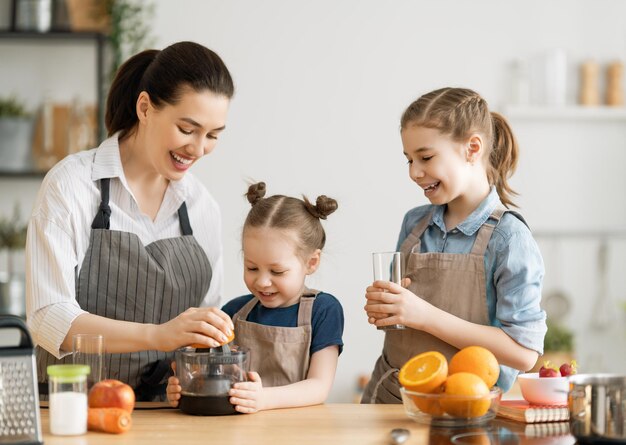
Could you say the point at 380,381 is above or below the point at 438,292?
below

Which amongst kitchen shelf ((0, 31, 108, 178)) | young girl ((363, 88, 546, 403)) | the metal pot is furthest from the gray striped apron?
kitchen shelf ((0, 31, 108, 178))

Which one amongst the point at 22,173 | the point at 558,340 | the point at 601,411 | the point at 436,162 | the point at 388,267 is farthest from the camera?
the point at 558,340

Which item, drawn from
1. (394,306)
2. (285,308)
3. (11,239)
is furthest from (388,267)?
(11,239)

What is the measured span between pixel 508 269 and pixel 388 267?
0.94ft

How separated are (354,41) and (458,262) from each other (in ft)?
8.37

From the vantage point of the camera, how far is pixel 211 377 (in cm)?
187

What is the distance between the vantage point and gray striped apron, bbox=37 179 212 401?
222 centimetres

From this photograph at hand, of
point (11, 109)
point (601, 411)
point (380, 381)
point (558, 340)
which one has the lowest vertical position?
point (558, 340)

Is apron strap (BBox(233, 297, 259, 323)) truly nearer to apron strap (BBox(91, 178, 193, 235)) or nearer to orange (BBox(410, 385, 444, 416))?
apron strap (BBox(91, 178, 193, 235))

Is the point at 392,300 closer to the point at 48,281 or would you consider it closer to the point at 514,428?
the point at 514,428

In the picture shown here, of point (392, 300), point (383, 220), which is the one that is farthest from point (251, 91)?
point (392, 300)

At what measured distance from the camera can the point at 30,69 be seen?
14.4 feet

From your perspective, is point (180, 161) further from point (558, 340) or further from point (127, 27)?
point (558, 340)

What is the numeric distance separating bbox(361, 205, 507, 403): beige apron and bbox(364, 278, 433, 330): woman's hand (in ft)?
0.52
